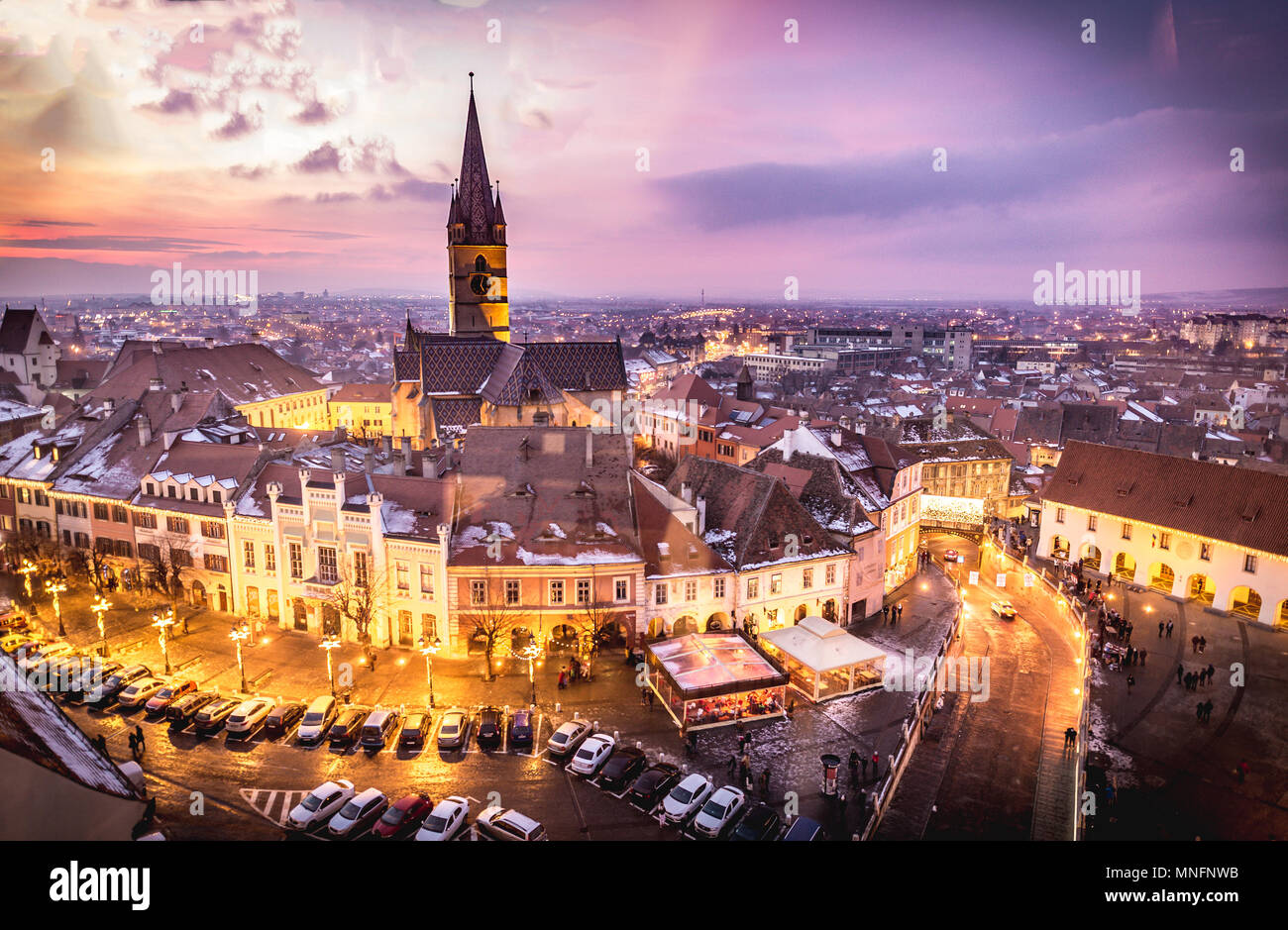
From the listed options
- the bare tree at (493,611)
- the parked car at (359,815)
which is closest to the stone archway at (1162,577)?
the bare tree at (493,611)

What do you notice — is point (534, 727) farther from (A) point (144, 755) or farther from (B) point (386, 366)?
(B) point (386, 366)

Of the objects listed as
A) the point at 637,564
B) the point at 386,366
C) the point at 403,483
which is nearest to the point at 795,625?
the point at 637,564

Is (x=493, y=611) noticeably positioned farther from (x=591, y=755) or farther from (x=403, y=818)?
(x=403, y=818)

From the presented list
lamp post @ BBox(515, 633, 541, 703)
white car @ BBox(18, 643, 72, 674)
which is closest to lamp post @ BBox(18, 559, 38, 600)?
white car @ BBox(18, 643, 72, 674)

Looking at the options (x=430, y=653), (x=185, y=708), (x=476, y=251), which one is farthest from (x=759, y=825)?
(x=476, y=251)

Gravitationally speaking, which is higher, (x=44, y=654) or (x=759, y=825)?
(x=44, y=654)
